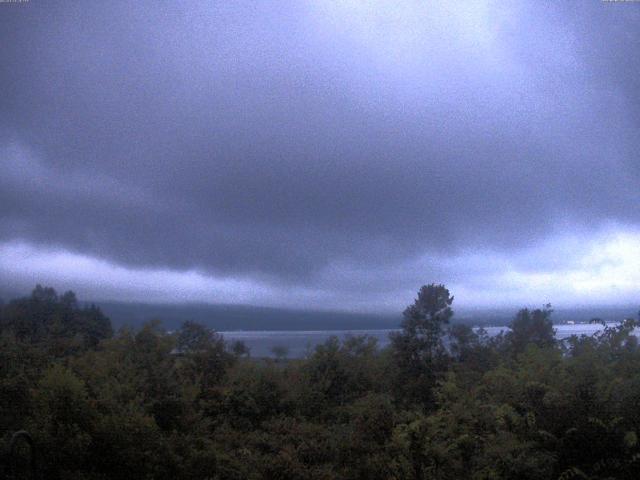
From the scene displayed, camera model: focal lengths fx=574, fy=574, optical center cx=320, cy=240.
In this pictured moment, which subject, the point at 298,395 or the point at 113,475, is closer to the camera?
the point at 113,475

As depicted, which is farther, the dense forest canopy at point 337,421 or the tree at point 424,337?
the tree at point 424,337

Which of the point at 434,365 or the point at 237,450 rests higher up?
the point at 434,365

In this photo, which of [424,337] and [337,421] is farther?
[424,337]

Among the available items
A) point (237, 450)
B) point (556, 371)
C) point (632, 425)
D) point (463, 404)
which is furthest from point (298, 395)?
point (632, 425)

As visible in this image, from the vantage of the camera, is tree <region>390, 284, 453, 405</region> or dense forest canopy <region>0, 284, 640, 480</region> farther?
tree <region>390, 284, 453, 405</region>

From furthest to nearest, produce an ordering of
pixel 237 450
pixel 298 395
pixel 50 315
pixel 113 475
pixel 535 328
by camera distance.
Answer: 1. pixel 50 315
2. pixel 535 328
3. pixel 298 395
4. pixel 237 450
5. pixel 113 475

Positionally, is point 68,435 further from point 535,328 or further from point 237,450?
point 535,328

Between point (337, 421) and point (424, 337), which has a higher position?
point (424, 337)

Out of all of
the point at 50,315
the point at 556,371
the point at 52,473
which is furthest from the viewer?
the point at 50,315

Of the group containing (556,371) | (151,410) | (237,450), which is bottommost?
(237,450)

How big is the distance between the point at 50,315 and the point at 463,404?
61.1 feet

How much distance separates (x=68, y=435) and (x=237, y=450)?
3.76 m

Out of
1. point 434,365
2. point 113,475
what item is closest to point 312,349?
point 434,365

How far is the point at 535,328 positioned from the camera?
1938 cm
